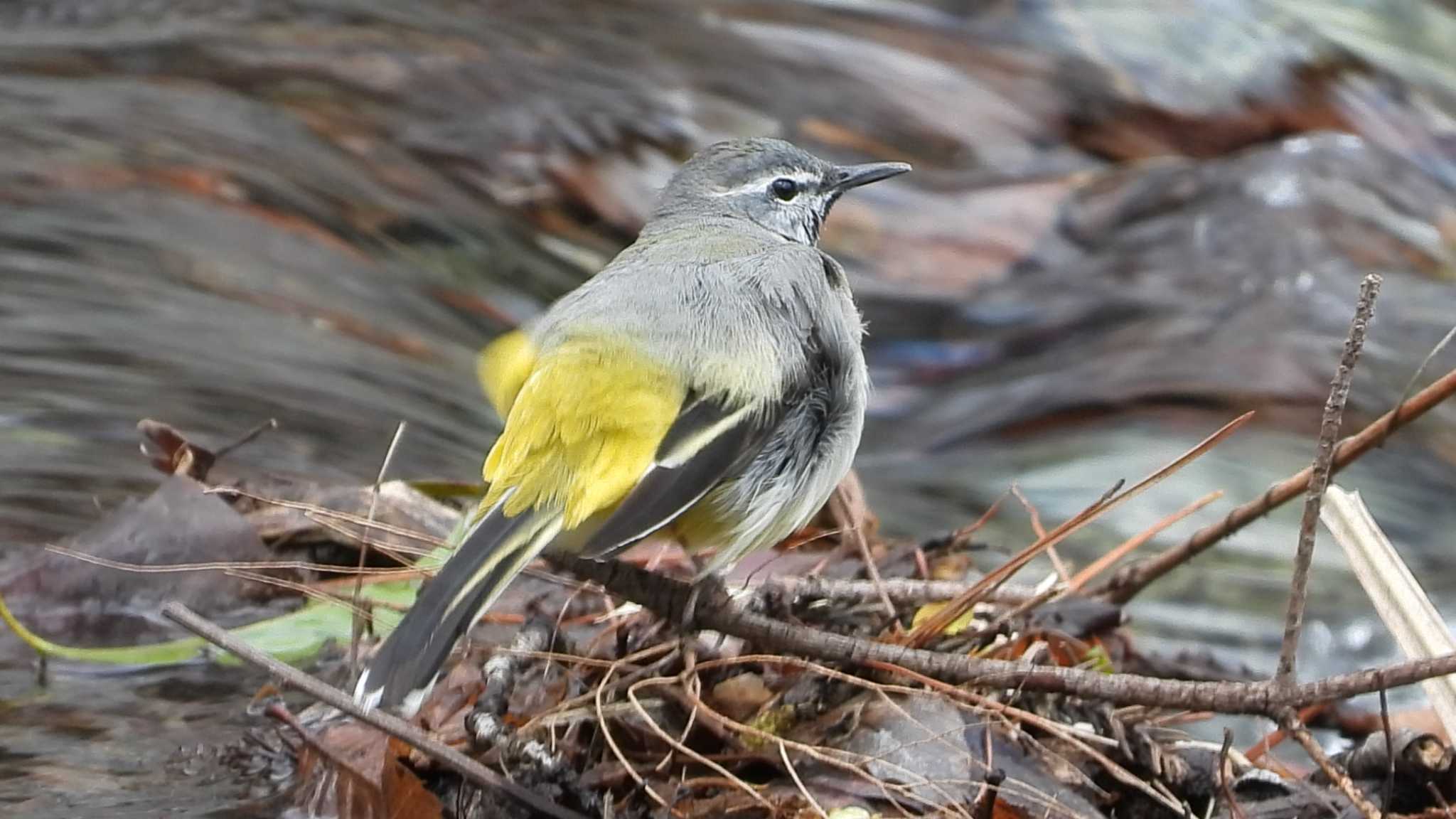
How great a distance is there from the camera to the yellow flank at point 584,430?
2.77 meters

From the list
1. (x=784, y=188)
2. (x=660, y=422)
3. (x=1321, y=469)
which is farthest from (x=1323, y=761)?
(x=784, y=188)

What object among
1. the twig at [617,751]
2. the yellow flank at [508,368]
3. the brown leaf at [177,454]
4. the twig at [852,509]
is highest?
the yellow flank at [508,368]

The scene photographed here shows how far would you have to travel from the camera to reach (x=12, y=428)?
5203 millimetres

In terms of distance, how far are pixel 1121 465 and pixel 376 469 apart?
11.6 feet

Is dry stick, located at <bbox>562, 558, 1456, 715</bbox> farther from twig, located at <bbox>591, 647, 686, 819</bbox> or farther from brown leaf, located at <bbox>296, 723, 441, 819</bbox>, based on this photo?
brown leaf, located at <bbox>296, 723, 441, 819</bbox>

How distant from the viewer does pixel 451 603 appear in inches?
97.7

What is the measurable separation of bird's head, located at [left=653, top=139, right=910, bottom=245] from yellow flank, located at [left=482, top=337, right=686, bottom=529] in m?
1.35

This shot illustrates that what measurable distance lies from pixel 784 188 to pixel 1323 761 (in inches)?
93.1

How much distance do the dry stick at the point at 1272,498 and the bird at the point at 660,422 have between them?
80 cm

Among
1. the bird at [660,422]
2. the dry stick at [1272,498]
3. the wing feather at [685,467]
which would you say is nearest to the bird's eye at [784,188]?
the bird at [660,422]

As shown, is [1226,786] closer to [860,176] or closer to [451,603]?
[451,603]

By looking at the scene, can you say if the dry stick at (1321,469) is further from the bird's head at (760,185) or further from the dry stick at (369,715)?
the bird's head at (760,185)

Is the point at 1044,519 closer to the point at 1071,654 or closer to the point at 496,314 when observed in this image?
the point at 496,314

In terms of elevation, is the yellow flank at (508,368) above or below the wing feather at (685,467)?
below
